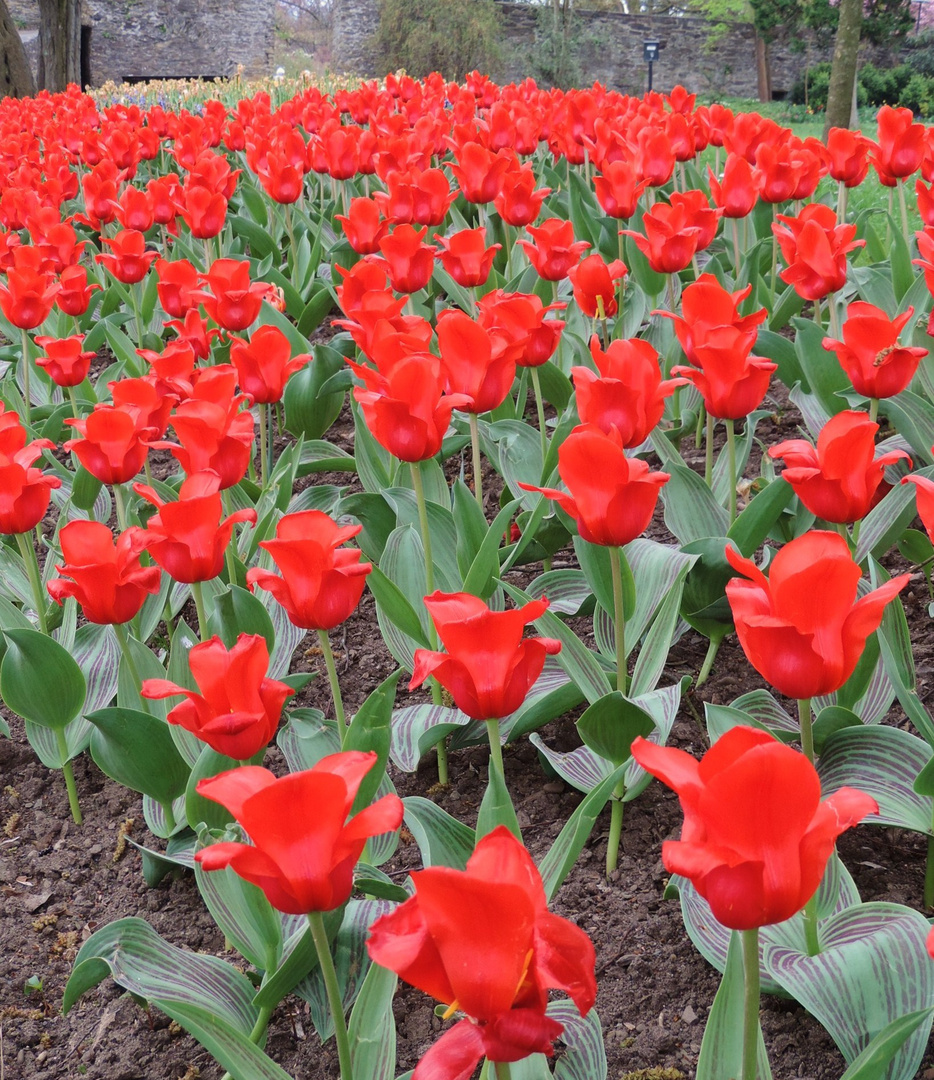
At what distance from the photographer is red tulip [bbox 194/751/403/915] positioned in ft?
2.60

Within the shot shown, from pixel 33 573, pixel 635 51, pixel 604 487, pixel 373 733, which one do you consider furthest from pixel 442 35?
pixel 373 733

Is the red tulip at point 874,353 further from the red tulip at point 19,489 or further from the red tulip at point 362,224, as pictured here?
the red tulip at point 362,224

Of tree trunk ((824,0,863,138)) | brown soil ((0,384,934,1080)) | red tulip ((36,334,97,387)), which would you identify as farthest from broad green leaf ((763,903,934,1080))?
tree trunk ((824,0,863,138))

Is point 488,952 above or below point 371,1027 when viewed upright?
above

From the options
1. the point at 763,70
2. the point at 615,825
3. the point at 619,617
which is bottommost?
the point at 615,825

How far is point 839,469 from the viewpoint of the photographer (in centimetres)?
138

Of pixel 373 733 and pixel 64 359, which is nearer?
pixel 373 733

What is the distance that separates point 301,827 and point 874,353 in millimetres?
1423

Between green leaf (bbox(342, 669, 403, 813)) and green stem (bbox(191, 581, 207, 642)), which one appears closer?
green leaf (bbox(342, 669, 403, 813))

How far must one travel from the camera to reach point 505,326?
6.82ft

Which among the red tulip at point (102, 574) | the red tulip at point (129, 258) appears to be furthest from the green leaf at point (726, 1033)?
the red tulip at point (129, 258)

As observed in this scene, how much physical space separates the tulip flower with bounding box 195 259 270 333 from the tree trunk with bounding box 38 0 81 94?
54.8ft

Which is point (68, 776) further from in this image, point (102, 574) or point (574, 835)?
point (574, 835)

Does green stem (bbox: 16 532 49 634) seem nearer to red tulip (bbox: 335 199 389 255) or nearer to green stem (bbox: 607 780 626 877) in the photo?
green stem (bbox: 607 780 626 877)
